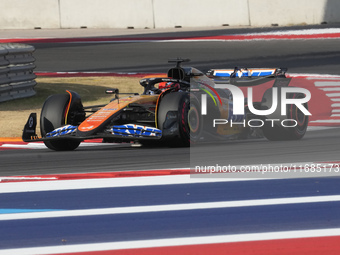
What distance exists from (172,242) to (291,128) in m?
5.05

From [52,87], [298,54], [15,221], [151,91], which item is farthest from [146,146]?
[298,54]

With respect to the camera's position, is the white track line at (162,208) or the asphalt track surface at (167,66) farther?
the asphalt track surface at (167,66)

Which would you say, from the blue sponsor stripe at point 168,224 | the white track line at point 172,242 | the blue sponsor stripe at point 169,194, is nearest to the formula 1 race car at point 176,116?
the blue sponsor stripe at point 169,194

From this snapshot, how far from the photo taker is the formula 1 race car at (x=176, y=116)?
888 centimetres

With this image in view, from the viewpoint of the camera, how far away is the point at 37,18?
3119 cm

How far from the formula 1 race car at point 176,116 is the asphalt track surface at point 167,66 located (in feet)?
0.64

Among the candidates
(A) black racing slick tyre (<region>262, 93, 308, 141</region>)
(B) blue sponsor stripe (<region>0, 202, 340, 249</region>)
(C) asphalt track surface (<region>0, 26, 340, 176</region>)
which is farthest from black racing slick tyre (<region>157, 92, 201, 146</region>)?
(B) blue sponsor stripe (<region>0, 202, 340, 249</region>)

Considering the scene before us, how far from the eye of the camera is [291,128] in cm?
973

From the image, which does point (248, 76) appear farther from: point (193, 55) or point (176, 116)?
point (193, 55)

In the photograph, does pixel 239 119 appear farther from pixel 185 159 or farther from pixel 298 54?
pixel 298 54

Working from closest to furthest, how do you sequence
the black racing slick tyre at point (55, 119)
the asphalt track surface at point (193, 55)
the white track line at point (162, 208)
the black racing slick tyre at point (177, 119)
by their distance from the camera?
the white track line at point (162, 208), the black racing slick tyre at point (177, 119), the black racing slick tyre at point (55, 119), the asphalt track surface at point (193, 55)

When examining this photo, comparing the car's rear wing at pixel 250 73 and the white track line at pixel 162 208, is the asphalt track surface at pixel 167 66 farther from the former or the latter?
the white track line at pixel 162 208

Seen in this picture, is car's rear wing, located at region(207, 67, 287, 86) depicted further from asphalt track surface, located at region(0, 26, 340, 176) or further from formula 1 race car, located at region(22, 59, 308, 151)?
asphalt track surface, located at region(0, 26, 340, 176)

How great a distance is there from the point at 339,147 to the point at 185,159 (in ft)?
6.50
